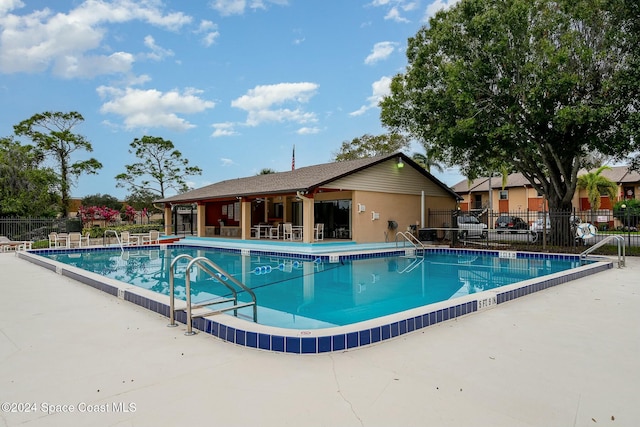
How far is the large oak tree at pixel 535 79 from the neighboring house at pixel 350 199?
3.15 metres

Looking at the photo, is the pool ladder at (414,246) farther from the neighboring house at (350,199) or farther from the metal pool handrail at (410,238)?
the neighboring house at (350,199)

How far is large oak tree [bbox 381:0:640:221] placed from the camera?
1243 centimetres

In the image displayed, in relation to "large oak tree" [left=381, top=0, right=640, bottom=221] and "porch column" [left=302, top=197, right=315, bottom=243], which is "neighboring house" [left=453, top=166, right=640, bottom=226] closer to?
"large oak tree" [left=381, top=0, right=640, bottom=221]

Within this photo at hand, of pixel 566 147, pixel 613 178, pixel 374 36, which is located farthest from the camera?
pixel 613 178

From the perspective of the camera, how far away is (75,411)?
256cm

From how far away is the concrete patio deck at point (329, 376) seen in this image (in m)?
2.51

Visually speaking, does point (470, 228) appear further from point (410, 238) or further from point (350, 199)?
point (350, 199)

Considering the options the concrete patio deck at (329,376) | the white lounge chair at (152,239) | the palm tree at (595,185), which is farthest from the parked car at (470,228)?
the white lounge chair at (152,239)

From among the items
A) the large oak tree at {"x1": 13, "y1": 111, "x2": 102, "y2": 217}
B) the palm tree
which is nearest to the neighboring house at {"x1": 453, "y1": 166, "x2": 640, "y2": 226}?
Answer: the palm tree

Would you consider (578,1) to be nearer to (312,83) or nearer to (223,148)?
(312,83)

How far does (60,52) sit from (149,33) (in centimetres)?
432

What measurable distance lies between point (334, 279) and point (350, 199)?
7918 millimetres

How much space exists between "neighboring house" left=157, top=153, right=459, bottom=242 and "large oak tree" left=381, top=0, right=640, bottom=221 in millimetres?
3150

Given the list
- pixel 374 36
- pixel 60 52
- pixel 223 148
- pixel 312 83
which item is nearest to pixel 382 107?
pixel 374 36
